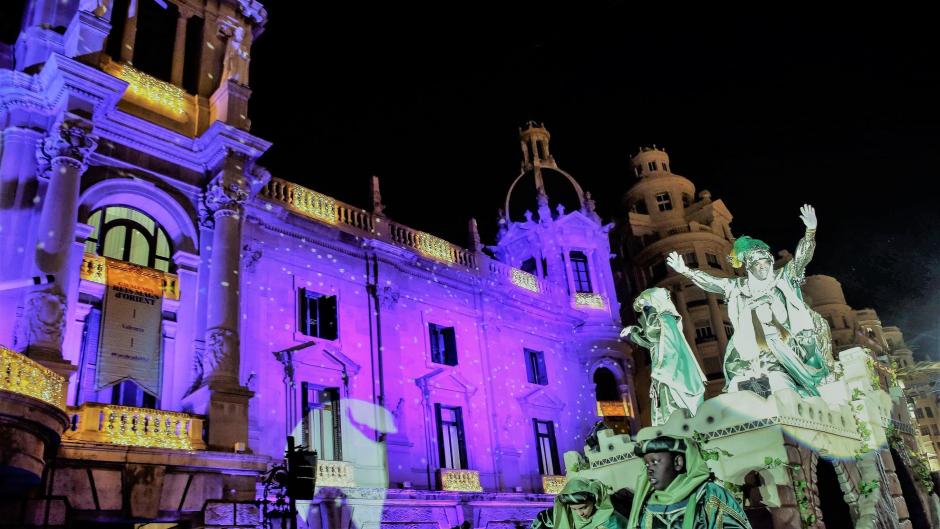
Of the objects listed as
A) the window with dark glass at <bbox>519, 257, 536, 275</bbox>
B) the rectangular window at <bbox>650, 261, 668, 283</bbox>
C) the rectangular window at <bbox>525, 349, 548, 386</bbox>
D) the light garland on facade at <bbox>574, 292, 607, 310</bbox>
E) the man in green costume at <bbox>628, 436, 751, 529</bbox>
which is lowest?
the man in green costume at <bbox>628, 436, 751, 529</bbox>

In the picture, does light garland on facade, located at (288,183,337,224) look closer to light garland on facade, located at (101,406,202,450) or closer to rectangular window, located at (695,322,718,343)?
light garland on facade, located at (101,406,202,450)

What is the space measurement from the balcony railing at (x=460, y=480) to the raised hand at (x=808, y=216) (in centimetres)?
1261

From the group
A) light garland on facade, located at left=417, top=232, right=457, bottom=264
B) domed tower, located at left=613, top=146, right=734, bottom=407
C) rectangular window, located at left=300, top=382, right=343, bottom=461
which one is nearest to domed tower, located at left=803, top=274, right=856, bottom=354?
domed tower, located at left=613, top=146, right=734, bottom=407

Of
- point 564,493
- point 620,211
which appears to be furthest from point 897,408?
point 620,211

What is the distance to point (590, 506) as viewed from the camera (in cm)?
742

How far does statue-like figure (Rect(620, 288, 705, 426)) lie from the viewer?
40.5ft

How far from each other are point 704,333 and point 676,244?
227 inches

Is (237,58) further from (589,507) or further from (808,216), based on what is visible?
(589,507)

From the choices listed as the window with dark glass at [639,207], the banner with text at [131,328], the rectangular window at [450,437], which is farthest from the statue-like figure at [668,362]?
the window with dark glass at [639,207]

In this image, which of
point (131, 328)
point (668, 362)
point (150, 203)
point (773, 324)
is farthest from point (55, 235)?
point (773, 324)

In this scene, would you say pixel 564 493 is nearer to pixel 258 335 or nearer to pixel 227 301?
pixel 227 301

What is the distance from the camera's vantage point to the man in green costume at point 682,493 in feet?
19.2

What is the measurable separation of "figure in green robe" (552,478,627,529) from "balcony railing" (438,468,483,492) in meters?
13.8

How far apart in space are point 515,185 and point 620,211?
1497 centimetres
